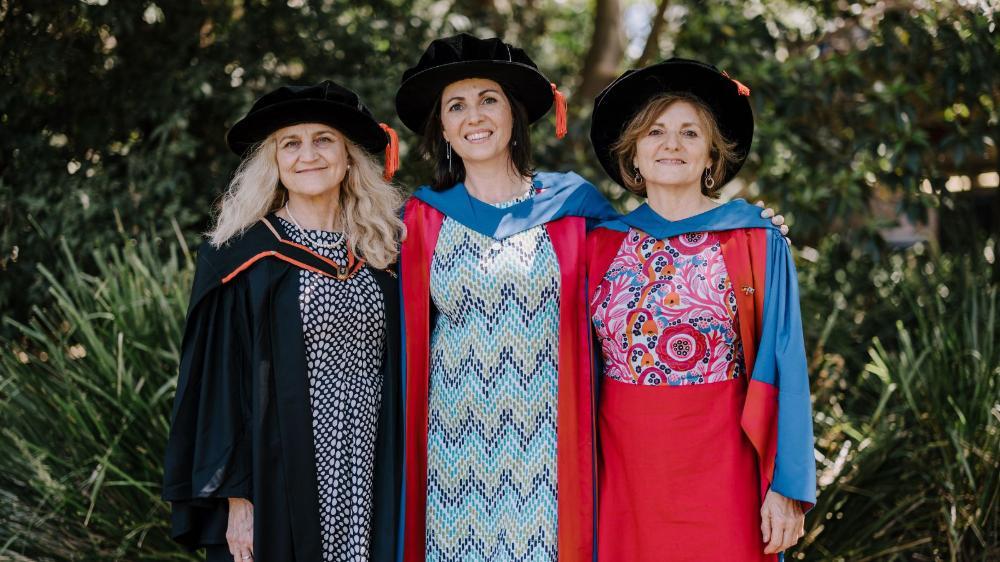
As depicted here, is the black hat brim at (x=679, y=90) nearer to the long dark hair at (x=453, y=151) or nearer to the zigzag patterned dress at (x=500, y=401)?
the long dark hair at (x=453, y=151)

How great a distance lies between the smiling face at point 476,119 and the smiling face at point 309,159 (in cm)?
40

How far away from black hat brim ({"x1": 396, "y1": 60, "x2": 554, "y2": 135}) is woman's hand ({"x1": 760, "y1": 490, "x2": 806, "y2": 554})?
1542 mm

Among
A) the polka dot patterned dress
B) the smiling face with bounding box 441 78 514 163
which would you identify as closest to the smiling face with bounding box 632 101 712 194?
the smiling face with bounding box 441 78 514 163

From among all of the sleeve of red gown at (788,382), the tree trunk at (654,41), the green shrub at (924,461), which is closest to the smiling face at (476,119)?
the sleeve of red gown at (788,382)

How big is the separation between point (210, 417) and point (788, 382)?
174 centimetres

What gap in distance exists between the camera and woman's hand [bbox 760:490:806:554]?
8.79ft

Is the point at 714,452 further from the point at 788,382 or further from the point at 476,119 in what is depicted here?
the point at 476,119

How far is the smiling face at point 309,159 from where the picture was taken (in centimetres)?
293

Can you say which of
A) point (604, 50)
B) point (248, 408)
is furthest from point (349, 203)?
point (604, 50)

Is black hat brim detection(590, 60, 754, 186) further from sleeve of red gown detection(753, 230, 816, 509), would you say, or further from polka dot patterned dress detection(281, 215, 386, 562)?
polka dot patterned dress detection(281, 215, 386, 562)

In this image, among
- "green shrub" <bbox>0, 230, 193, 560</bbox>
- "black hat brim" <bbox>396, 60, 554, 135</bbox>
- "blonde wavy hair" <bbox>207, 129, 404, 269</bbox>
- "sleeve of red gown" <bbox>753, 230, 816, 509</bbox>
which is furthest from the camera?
"green shrub" <bbox>0, 230, 193, 560</bbox>

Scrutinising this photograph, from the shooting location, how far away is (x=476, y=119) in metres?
3.09

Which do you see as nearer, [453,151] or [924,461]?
[453,151]

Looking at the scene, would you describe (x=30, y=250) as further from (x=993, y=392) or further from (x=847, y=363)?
(x=993, y=392)
